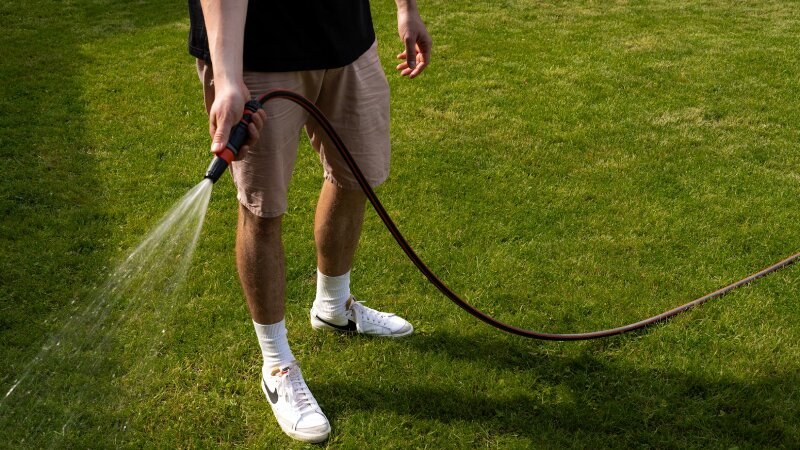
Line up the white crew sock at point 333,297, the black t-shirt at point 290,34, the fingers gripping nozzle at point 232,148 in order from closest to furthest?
the fingers gripping nozzle at point 232,148
the black t-shirt at point 290,34
the white crew sock at point 333,297

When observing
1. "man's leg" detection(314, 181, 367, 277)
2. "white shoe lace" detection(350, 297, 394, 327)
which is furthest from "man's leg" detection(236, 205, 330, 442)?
"white shoe lace" detection(350, 297, 394, 327)

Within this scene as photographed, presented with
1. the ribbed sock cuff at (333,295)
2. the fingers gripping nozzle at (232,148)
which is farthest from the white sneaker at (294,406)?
the fingers gripping nozzle at (232,148)

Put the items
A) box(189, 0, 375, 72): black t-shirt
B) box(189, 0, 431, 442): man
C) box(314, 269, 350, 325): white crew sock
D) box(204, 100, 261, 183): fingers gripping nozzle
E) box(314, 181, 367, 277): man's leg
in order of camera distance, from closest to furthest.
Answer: box(204, 100, 261, 183): fingers gripping nozzle → box(189, 0, 431, 442): man → box(189, 0, 375, 72): black t-shirt → box(314, 181, 367, 277): man's leg → box(314, 269, 350, 325): white crew sock

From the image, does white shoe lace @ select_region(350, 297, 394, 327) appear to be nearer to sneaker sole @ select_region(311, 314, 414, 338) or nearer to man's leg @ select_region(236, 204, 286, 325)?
sneaker sole @ select_region(311, 314, 414, 338)

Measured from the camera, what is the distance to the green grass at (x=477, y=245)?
9.12 feet

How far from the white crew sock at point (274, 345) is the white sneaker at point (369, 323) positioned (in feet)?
1.18

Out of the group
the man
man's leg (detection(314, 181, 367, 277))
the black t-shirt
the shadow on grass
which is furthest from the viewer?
man's leg (detection(314, 181, 367, 277))

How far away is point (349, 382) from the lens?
2.91 metres

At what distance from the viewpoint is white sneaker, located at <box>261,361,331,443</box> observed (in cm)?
265

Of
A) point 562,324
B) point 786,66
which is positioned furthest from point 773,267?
point 786,66

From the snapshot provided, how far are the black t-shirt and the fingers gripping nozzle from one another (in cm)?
35

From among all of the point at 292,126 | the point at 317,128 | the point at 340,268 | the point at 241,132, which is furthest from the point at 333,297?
the point at 241,132

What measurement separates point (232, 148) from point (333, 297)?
46.3 inches

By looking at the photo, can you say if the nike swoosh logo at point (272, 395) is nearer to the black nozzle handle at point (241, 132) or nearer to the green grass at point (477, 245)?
the green grass at point (477, 245)
